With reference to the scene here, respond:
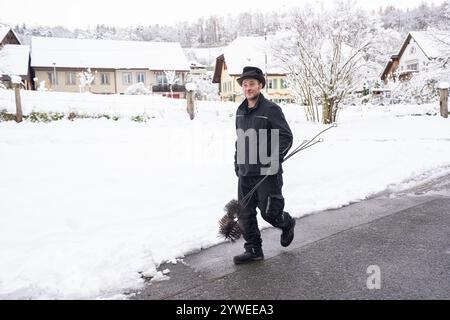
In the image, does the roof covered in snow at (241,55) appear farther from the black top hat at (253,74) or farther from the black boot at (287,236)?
the black boot at (287,236)

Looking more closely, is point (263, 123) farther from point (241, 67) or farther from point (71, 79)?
point (71, 79)

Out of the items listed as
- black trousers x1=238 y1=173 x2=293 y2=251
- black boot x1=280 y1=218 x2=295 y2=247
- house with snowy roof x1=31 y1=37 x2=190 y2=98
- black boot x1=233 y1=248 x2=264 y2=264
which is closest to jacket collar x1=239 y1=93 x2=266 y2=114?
black trousers x1=238 y1=173 x2=293 y2=251

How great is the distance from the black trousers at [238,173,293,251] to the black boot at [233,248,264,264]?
0.03m

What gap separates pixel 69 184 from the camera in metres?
6.31

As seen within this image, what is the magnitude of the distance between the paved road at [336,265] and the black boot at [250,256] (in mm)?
73

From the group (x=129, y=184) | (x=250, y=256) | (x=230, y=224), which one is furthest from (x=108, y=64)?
(x=250, y=256)

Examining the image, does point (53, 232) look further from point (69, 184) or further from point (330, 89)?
point (330, 89)

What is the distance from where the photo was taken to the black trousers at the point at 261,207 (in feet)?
12.6

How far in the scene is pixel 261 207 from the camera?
12.8ft

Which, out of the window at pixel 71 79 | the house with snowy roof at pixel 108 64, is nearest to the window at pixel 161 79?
the house with snowy roof at pixel 108 64

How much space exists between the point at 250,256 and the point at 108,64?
44665 millimetres

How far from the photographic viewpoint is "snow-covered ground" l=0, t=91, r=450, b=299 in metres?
3.77

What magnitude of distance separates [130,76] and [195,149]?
3971 centimetres

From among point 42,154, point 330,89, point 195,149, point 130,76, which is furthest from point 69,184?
point 130,76
